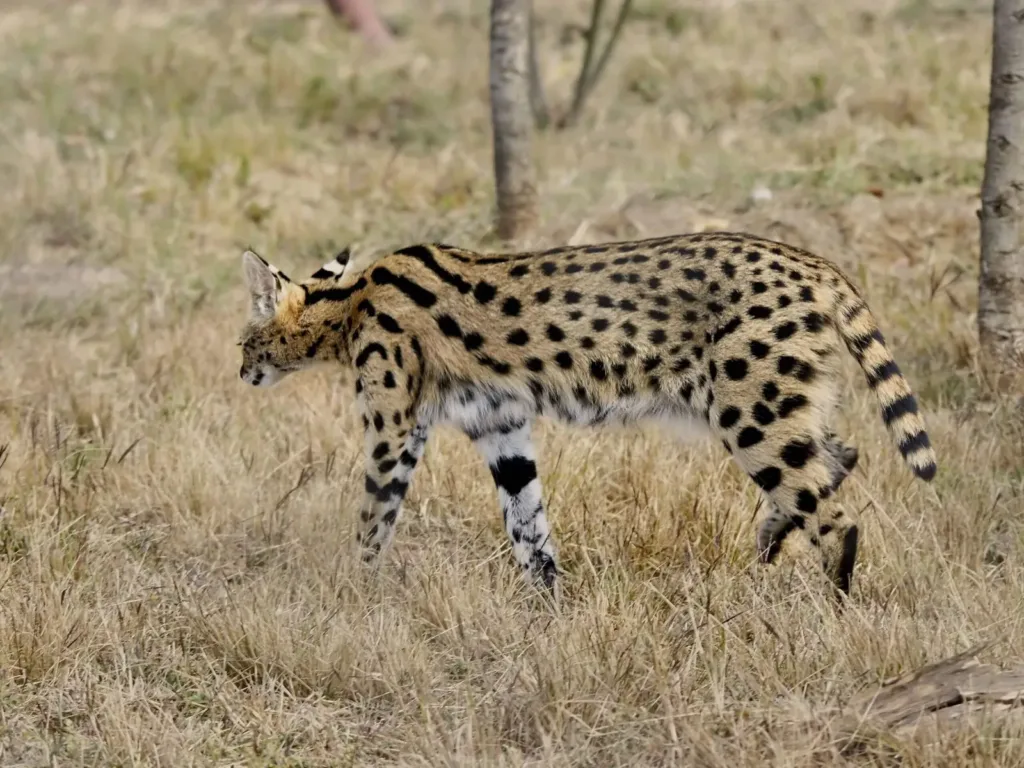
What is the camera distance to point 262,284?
245 inches

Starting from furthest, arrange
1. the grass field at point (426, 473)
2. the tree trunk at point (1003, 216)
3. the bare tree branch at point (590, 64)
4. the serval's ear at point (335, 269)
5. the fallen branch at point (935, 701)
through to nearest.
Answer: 1. the bare tree branch at point (590, 64)
2. the tree trunk at point (1003, 216)
3. the serval's ear at point (335, 269)
4. the grass field at point (426, 473)
5. the fallen branch at point (935, 701)

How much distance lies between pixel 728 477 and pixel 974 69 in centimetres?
674

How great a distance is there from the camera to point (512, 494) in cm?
591

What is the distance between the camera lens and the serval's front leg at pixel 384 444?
577cm

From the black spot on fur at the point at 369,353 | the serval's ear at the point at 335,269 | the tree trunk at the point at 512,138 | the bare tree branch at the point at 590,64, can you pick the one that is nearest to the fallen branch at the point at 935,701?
the black spot on fur at the point at 369,353

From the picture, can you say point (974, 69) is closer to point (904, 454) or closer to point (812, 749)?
point (904, 454)

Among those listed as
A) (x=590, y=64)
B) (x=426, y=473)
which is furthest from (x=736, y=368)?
(x=590, y=64)

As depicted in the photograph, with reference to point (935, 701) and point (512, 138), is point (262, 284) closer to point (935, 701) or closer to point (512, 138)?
point (935, 701)

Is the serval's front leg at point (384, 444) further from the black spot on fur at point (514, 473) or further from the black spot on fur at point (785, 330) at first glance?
the black spot on fur at point (785, 330)

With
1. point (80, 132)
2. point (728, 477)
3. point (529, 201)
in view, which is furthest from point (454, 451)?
point (80, 132)

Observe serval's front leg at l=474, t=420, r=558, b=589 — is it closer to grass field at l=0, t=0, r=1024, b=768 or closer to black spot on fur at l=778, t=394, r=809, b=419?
grass field at l=0, t=0, r=1024, b=768

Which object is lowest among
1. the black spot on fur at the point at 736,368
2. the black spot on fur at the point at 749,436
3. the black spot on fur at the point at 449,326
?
the black spot on fur at the point at 749,436

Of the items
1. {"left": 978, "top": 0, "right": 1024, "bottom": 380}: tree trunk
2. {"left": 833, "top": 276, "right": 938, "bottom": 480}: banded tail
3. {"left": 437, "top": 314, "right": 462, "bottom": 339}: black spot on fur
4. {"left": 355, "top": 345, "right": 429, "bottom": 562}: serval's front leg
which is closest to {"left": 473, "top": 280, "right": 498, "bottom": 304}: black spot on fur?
{"left": 437, "top": 314, "right": 462, "bottom": 339}: black spot on fur

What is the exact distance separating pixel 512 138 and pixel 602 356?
4.07 m
